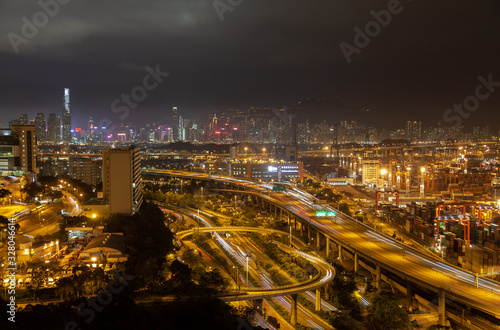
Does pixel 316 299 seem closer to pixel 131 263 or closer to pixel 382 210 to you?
pixel 131 263

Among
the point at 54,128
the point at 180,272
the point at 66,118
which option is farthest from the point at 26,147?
the point at 54,128

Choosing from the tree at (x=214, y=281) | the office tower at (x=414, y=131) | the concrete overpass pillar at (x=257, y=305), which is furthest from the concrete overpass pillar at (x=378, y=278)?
the office tower at (x=414, y=131)

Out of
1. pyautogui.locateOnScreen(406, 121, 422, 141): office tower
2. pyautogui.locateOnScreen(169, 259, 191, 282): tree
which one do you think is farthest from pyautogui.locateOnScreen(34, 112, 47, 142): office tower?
pyautogui.locateOnScreen(406, 121, 422, 141): office tower

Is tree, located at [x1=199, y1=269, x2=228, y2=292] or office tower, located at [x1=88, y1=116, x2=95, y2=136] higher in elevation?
office tower, located at [x1=88, y1=116, x2=95, y2=136]

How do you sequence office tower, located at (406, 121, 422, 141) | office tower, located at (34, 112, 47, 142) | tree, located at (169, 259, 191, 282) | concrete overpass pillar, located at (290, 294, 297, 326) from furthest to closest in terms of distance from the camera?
office tower, located at (406, 121, 422, 141) < office tower, located at (34, 112, 47, 142) < tree, located at (169, 259, 191, 282) < concrete overpass pillar, located at (290, 294, 297, 326)

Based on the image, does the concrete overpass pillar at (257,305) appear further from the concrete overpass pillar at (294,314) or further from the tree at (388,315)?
the tree at (388,315)

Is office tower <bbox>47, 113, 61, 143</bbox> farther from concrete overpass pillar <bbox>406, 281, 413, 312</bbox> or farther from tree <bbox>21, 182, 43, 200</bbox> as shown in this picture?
concrete overpass pillar <bbox>406, 281, 413, 312</bbox>

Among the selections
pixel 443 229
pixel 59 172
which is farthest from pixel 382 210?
pixel 59 172
